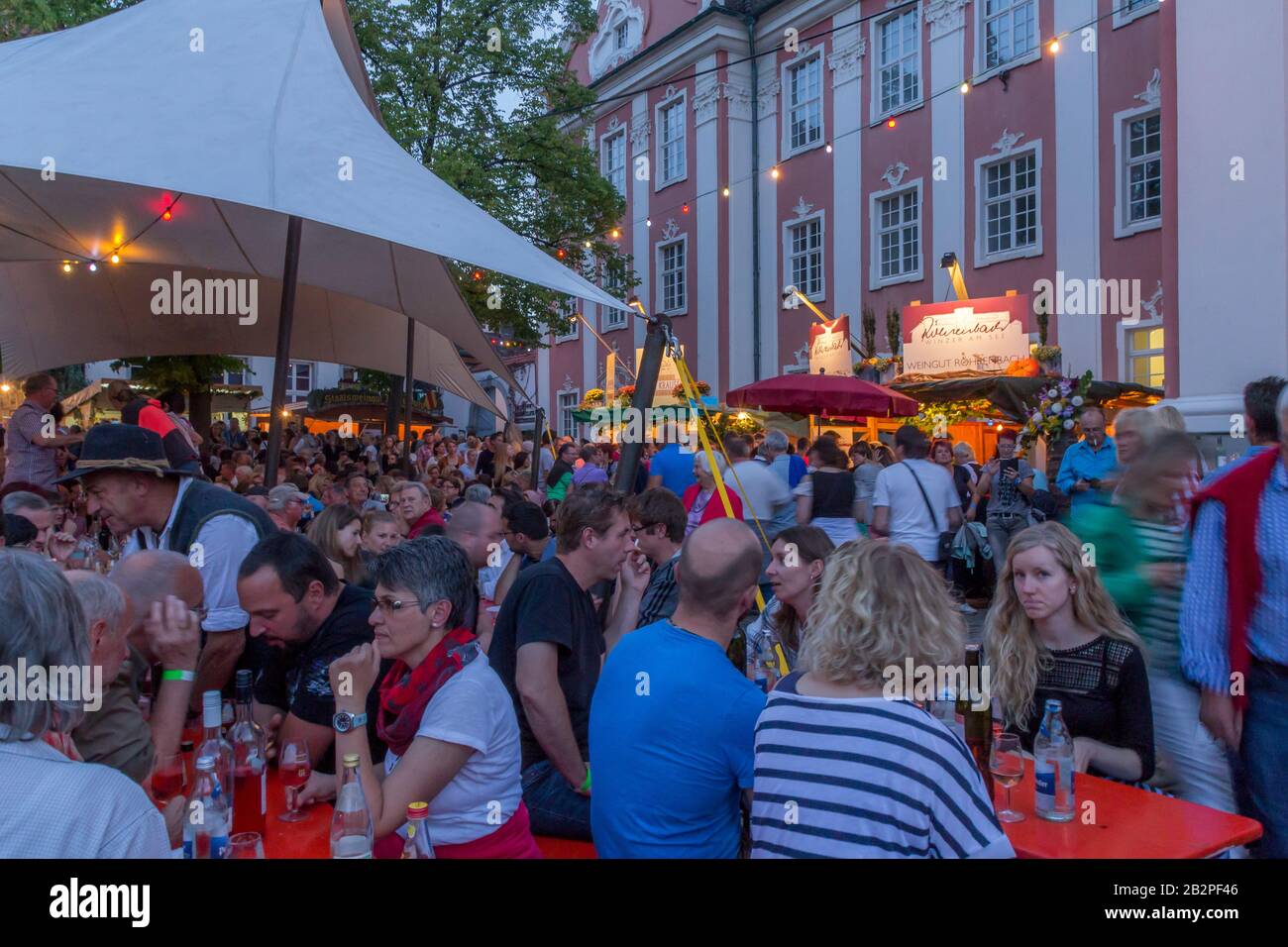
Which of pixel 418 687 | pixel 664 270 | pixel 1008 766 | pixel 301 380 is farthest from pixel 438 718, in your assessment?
pixel 301 380

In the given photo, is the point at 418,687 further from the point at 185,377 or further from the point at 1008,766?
the point at 185,377

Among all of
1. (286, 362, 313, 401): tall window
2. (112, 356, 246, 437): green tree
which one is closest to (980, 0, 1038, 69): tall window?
(112, 356, 246, 437): green tree

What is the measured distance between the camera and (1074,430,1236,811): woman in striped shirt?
10.7 feet

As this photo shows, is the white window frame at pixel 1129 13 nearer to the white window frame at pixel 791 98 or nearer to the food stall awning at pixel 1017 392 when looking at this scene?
the food stall awning at pixel 1017 392

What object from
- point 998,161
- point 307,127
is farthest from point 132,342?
point 998,161

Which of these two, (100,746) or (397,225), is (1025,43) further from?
(100,746)

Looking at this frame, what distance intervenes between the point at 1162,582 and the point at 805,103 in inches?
764

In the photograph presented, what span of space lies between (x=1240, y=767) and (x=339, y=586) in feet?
9.90

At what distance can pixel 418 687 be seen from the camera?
272 centimetres

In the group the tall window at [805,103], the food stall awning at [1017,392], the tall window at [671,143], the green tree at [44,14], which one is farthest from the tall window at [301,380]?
the food stall awning at [1017,392]

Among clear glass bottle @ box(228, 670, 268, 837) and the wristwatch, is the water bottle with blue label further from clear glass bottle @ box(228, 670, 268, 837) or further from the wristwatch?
clear glass bottle @ box(228, 670, 268, 837)

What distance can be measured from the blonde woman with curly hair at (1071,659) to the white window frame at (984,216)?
14.0 m

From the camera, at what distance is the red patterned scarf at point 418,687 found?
8.82 ft

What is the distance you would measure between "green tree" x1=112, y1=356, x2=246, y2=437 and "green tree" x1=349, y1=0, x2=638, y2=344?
469cm
